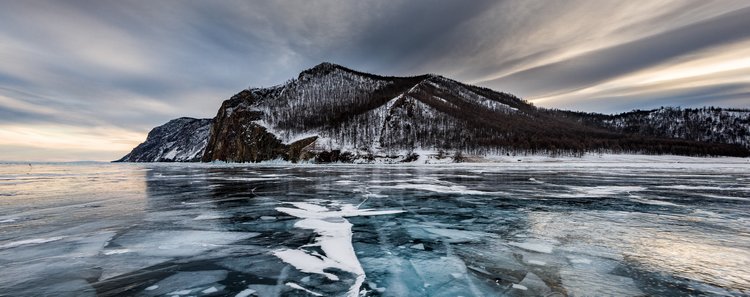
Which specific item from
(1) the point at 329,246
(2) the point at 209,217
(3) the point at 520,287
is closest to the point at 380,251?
(1) the point at 329,246

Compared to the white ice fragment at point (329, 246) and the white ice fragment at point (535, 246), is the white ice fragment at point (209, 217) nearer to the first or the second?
the white ice fragment at point (329, 246)

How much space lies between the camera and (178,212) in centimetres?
1151

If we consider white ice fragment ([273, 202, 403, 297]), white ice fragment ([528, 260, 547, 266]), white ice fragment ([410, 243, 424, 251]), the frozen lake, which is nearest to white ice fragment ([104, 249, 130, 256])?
the frozen lake

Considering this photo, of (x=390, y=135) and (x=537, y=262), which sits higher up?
(x=390, y=135)

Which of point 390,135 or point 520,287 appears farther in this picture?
point 390,135

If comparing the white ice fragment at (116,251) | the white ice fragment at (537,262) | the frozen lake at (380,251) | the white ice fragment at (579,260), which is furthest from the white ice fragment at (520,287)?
the white ice fragment at (116,251)

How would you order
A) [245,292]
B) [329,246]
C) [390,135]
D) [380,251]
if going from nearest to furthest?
1. [245,292]
2. [380,251]
3. [329,246]
4. [390,135]

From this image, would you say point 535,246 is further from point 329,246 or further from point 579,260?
point 329,246

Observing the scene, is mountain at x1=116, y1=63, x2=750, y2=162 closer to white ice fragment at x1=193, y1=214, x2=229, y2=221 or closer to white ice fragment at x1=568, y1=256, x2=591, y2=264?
white ice fragment at x1=193, y1=214, x2=229, y2=221

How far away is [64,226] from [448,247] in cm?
1011

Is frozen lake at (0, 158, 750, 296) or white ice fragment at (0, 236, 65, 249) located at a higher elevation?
white ice fragment at (0, 236, 65, 249)

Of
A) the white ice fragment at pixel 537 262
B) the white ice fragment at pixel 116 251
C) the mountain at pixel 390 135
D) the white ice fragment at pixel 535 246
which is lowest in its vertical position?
the white ice fragment at pixel 535 246

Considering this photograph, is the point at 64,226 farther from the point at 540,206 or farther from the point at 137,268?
the point at 540,206

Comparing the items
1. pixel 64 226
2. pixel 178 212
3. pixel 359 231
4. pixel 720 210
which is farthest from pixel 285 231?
pixel 720 210
